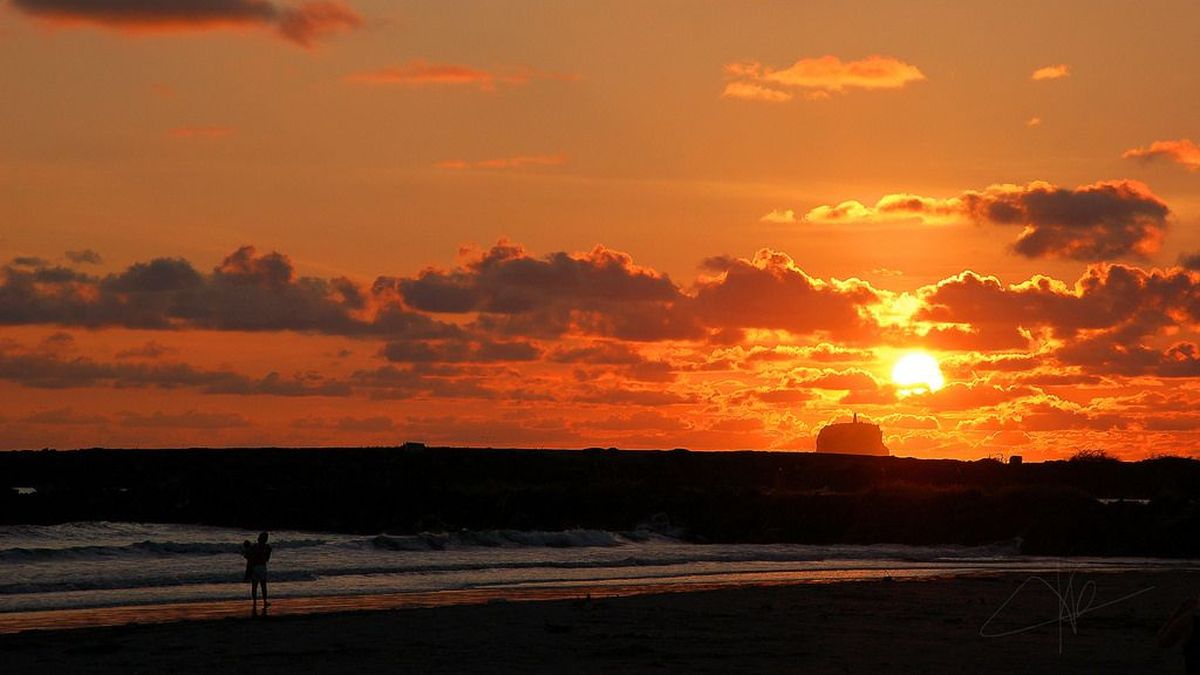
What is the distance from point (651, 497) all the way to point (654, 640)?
56.8 meters

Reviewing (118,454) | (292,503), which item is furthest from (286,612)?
(118,454)

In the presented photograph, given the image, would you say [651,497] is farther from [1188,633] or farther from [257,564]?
[1188,633]

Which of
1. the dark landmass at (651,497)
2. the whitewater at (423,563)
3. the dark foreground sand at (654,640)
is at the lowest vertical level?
the dark foreground sand at (654,640)

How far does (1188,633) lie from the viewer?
15.8 meters

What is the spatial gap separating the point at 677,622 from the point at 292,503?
2451 inches

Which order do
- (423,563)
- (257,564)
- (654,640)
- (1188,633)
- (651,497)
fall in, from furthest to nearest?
(651,497) < (423,563) < (257,564) < (654,640) < (1188,633)

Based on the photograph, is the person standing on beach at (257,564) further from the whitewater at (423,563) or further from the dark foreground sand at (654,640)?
the whitewater at (423,563)

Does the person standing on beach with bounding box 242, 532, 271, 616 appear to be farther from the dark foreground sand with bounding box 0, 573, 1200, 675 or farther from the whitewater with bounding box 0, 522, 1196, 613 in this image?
the whitewater with bounding box 0, 522, 1196, 613

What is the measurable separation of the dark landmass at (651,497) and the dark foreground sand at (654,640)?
1328 inches

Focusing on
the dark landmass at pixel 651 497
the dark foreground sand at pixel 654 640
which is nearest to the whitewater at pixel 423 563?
the dark landmass at pixel 651 497

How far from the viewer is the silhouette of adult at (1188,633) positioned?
15.5m

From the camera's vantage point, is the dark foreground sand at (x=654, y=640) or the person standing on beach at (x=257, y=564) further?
the person standing on beach at (x=257, y=564)

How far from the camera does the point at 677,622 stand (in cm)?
3005

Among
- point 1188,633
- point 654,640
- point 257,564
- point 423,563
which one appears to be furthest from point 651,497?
point 1188,633
